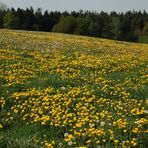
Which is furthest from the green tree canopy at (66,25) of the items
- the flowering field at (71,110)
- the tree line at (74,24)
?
the flowering field at (71,110)

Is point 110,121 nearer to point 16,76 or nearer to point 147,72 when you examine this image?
point 16,76

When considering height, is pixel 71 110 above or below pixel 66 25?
below

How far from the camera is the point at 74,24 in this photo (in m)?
116

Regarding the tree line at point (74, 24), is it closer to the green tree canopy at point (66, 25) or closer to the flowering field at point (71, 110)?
the green tree canopy at point (66, 25)

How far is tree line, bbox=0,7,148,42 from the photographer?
113062 mm

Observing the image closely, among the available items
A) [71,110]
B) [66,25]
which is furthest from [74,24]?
[71,110]

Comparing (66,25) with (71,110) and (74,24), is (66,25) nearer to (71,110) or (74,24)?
(74,24)

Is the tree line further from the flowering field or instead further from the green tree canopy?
the flowering field

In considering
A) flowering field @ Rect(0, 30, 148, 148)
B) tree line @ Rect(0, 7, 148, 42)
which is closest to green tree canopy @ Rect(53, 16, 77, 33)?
→ tree line @ Rect(0, 7, 148, 42)

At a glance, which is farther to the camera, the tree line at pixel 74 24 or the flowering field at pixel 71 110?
the tree line at pixel 74 24

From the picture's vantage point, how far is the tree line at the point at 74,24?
371 ft

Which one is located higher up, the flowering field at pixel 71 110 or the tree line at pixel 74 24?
the tree line at pixel 74 24

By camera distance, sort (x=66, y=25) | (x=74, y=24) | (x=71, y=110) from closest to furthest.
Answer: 1. (x=71, y=110)
2. (x=66, y=25)
3. (x=74, y=24)

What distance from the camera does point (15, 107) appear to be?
11.2 metres
